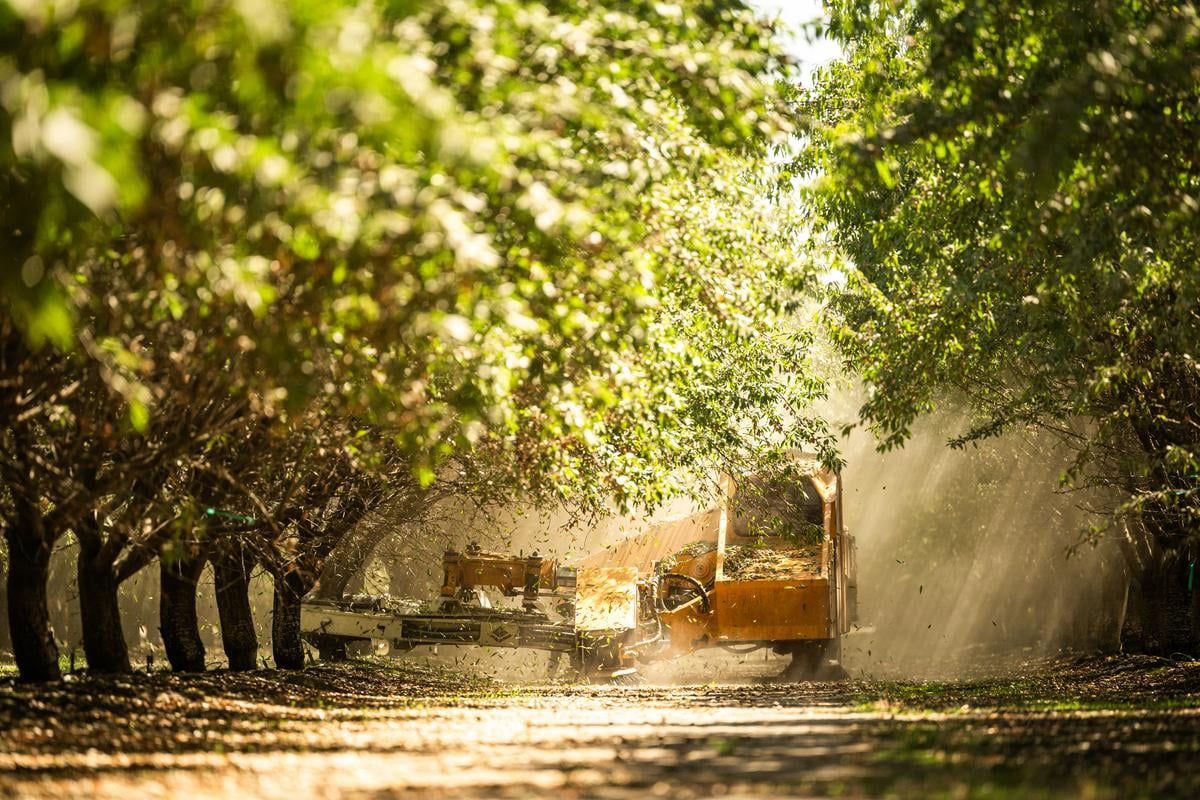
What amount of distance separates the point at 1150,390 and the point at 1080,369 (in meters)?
2.48

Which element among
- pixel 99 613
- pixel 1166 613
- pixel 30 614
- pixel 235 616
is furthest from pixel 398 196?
pixel 1166 613

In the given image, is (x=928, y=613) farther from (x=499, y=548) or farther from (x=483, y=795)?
(x=483, y=795)

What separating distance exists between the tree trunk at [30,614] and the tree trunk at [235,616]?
597 cm

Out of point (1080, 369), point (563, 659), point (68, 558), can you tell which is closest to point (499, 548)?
point (68, 558)

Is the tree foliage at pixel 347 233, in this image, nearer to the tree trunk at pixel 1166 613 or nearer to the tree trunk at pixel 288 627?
the tree trunk at pixel 288 627

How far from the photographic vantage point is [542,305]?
414 inches

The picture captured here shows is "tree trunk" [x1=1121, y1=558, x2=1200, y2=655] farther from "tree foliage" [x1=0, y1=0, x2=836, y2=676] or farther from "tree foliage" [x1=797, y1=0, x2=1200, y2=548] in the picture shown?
"tree foliage" [x1=0, y1=0, x2=836, y2=676]

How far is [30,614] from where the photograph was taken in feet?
46.7

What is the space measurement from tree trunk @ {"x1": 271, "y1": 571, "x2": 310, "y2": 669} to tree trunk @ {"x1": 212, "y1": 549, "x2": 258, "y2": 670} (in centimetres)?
137

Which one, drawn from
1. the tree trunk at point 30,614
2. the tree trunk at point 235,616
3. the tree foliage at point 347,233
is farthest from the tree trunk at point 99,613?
the tree trunk at point 235,616

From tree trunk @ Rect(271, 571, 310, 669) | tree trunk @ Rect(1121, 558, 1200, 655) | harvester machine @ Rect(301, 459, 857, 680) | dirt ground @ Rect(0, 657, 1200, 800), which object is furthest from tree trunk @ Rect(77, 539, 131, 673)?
tree trunk @ Rect(1121, 558, 1200, 655)

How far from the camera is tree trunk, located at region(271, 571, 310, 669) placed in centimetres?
2256

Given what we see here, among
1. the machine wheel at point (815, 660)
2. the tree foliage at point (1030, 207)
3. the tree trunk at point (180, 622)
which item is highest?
the tree foliage at point (1030, 207)

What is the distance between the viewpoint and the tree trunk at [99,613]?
15.9 metres
